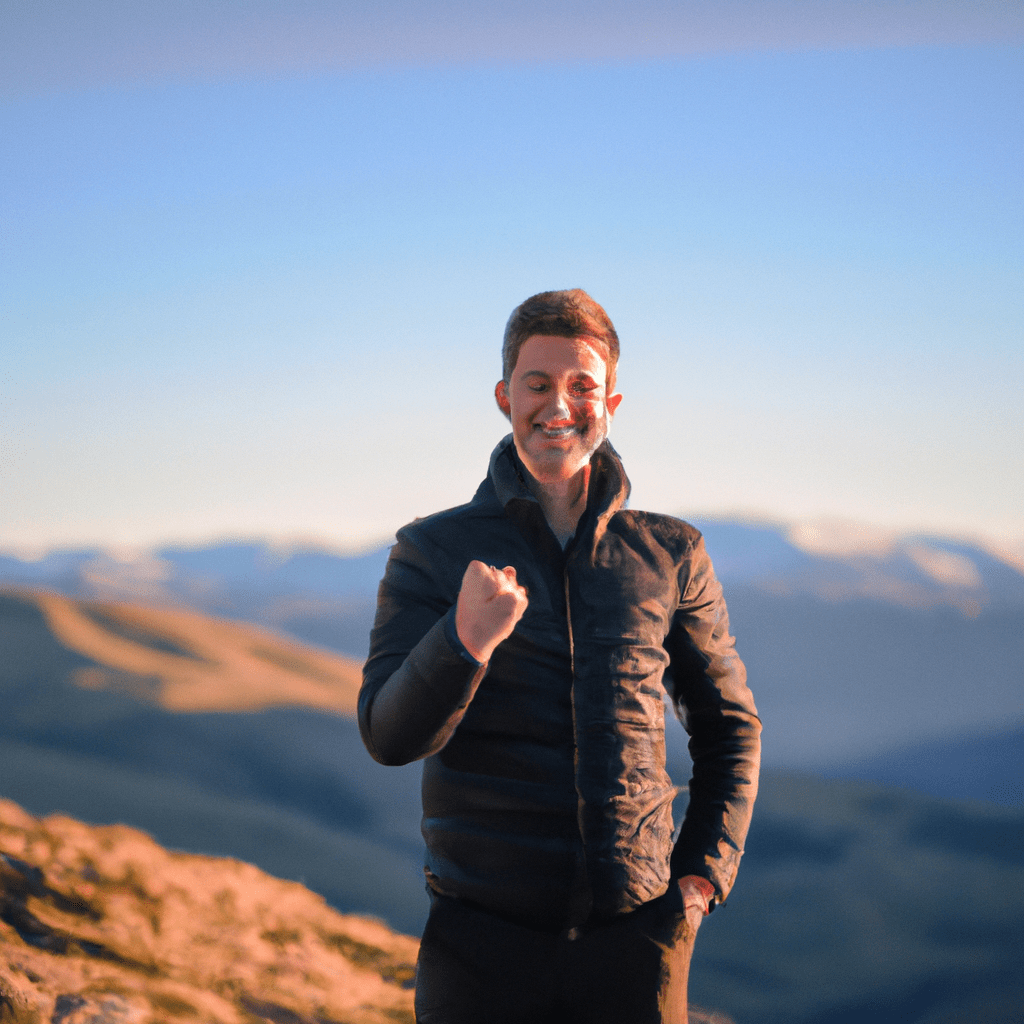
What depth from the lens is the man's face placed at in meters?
2.39

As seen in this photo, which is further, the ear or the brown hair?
the ear

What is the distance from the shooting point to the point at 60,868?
4.57 m

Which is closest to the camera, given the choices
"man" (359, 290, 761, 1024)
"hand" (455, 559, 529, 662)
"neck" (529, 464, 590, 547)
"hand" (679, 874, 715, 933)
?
"hand" (455, 559, 529, 662)

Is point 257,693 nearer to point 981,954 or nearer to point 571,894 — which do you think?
point 981,954

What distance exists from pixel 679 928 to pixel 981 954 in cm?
668

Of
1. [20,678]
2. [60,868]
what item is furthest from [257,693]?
[60,868]

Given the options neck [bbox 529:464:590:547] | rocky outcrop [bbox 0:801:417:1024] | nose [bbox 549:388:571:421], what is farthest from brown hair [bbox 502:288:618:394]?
rocky outcrop [bbox 0:801:417:1024]

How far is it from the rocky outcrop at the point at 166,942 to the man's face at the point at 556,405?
2.72m

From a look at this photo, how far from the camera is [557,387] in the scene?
2.40 metres

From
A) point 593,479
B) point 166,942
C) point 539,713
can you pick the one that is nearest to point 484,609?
point 539,713

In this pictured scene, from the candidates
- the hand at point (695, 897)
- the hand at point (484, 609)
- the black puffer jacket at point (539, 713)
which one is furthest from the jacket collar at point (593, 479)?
the hand at point (695, 897)

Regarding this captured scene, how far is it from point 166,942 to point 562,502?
313cm

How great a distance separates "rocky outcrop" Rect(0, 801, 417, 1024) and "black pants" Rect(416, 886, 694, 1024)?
6.79 feet

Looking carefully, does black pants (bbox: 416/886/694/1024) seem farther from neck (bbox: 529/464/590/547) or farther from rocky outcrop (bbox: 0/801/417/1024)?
rocky outcrop (bbox: 0/801/417/1024)
